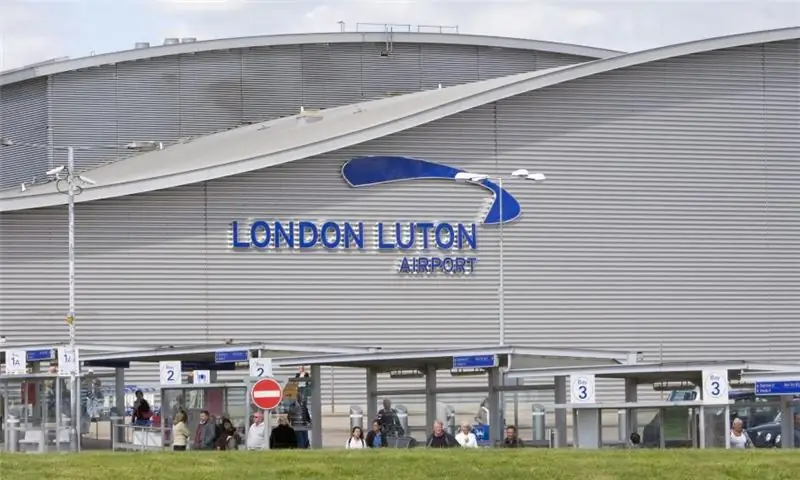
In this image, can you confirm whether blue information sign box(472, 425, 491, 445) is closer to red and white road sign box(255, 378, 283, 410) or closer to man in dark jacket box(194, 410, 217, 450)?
man in dark jacket box(194, 410, 217, 450)

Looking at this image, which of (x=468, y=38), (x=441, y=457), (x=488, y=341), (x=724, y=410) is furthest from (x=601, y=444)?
(x=468, y=38)

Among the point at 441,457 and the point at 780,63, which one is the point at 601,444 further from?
the point at 780,63

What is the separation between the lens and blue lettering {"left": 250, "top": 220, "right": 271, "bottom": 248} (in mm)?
56500

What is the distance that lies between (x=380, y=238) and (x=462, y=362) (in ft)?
76.2

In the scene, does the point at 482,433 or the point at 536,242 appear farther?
the point at 536,242

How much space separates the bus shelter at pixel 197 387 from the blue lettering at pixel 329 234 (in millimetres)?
→ 11715

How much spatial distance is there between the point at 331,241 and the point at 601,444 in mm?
26959

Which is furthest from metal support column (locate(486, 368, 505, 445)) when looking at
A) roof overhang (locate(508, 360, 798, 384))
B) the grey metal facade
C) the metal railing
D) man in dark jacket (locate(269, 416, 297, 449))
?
the grey metal facade

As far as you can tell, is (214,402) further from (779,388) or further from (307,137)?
(307,137)

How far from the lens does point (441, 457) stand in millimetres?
23359

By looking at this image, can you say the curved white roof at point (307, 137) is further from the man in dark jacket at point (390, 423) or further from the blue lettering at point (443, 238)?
the man in dark jacket at point (390, 423)

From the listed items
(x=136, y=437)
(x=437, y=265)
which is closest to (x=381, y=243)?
(x=437, y=265)

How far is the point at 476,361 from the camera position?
113 feet

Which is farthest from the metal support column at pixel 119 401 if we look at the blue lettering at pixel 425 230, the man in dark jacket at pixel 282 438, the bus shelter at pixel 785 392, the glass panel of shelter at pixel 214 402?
the bus shelter at pixel 785 392
